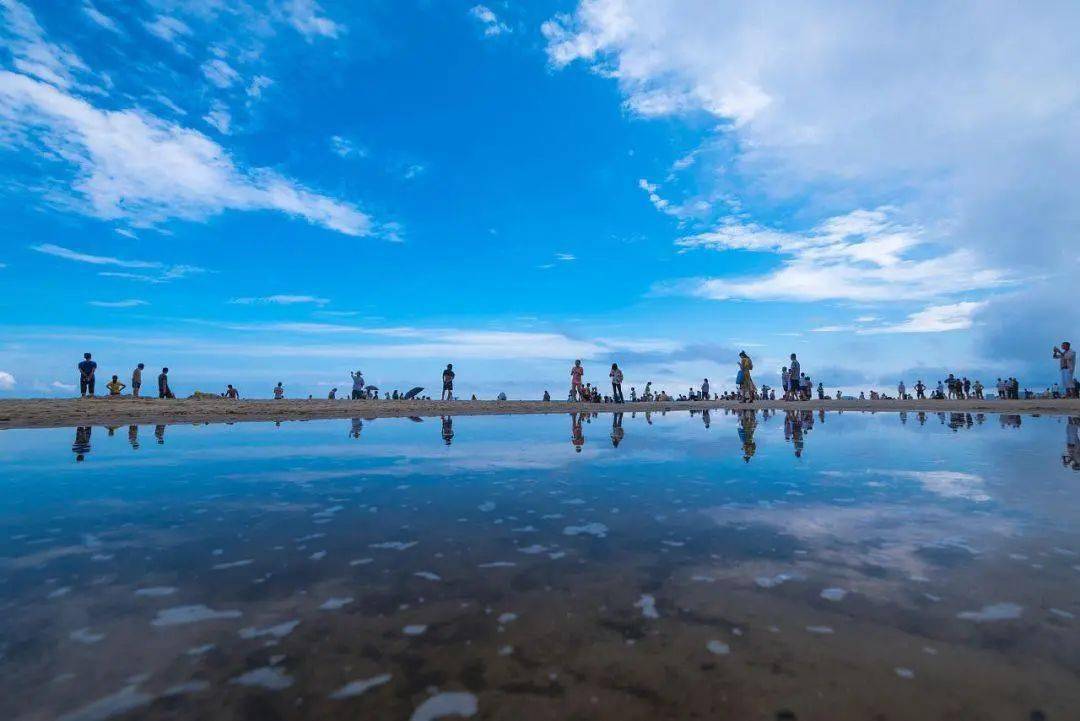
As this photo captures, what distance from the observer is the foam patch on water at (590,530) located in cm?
549

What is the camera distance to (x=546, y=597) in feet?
12.8

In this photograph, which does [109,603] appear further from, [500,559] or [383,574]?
[500,559]

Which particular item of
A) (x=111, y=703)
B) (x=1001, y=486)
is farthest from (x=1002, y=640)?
(x=1001, y=486)

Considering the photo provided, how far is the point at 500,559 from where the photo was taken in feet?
15.6

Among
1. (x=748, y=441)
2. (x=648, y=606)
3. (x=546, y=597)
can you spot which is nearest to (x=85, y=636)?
(x=546, y=597)

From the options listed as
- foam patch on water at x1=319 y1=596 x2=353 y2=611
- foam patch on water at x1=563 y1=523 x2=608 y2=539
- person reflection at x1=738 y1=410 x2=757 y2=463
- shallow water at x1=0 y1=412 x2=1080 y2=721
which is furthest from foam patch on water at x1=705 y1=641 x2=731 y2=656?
person reflection at x1=738 y1=410 x2=757 y2=463

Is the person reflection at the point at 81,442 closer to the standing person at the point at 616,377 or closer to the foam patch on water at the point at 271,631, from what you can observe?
the foam patch on water at the point at 271,631

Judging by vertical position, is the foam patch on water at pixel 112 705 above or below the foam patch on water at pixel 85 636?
below

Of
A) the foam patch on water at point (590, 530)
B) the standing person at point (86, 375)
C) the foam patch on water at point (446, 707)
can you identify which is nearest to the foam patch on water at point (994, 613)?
the foam patch on water at point (590, 530)

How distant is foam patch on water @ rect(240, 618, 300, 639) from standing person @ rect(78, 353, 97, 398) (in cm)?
3623

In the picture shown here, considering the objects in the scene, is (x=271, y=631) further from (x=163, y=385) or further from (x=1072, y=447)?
(x=163, y=385)

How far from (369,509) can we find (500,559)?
2603 millimetres

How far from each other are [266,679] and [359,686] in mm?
543

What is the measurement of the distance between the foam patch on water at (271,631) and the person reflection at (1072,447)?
11630mm
